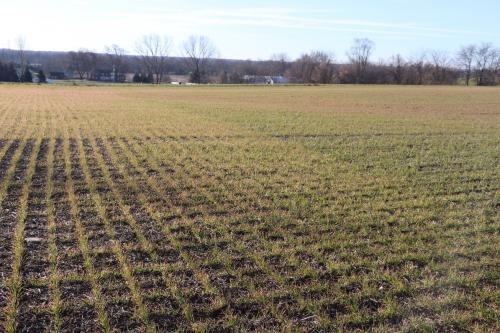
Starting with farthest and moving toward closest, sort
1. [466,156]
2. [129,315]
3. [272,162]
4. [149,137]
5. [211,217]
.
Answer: [149,137], [466,156], [272,162], [211,217], [129,315]

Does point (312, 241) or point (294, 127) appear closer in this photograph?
point (312, 241)

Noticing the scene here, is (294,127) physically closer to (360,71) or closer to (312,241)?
(312,241)

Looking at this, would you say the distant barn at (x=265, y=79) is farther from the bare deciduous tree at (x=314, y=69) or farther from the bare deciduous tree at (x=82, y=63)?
the bare deciduous tree at (x=82, y=63)

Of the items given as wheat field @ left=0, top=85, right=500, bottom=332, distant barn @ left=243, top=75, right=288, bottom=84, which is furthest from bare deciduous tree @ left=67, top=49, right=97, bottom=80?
wheat field @ left=0, top=85, right=500, bottom=332

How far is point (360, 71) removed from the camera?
Answer: 111250 millimetres

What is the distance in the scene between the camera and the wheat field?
4672 mm

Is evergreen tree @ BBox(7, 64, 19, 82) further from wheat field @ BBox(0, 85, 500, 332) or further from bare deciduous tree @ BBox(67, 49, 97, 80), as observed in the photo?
wheat field @ BBox(0, 85, 500, 332)

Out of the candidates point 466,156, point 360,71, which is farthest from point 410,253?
point 360,71

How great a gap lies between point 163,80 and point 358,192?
13010 cm

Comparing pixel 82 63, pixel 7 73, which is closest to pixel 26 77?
pixel 7 73

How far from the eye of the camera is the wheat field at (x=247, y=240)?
467 centimetres

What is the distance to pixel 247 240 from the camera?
6676 millimetres

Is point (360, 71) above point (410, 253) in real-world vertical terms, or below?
above

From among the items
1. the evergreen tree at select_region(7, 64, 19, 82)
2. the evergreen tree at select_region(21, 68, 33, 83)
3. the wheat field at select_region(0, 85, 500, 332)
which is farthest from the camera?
the evergreen tree at select_region(21, 68, 33, 83)
